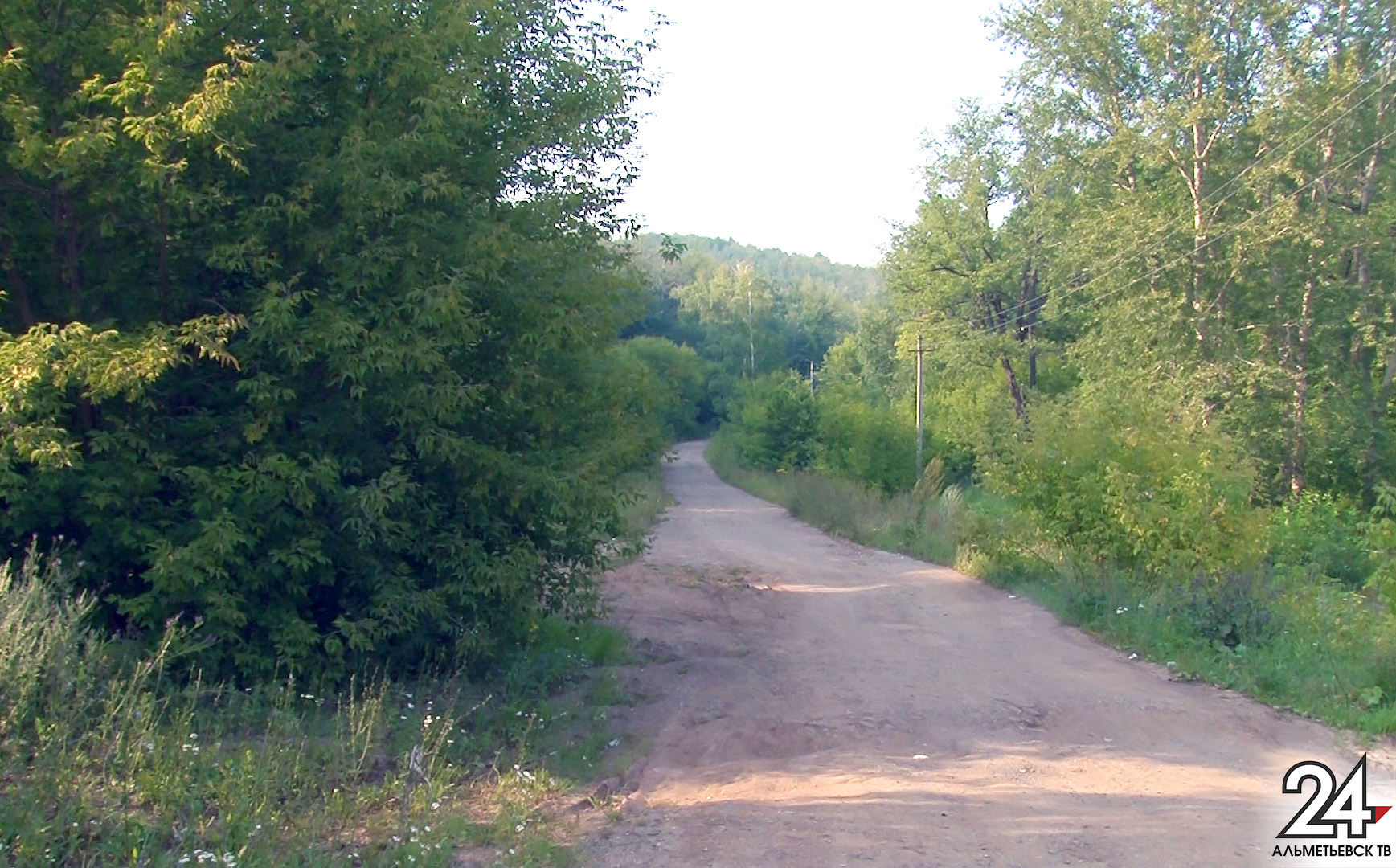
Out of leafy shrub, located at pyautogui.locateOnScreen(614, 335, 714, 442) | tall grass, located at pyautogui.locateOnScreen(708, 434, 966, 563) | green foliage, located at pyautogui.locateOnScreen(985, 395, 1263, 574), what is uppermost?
leafy shrub, located at pyautogui.locateOnScreen(614, 335, 714, 442)

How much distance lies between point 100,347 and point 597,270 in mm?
4476

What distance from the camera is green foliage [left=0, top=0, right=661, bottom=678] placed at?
7.53 meters

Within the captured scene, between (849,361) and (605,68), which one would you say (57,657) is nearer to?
(605,68)

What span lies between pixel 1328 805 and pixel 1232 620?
17.7ft

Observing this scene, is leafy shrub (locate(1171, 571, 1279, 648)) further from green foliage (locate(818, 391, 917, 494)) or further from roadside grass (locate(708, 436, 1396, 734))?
green foliage (locate(818, 391, 917, 494))

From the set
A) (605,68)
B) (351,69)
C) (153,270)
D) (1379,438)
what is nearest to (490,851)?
(153,270)

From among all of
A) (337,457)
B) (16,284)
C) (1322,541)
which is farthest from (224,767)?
(1322,541)

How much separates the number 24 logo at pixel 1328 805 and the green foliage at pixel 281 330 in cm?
542

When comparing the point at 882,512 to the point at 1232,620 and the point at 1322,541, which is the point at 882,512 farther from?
the point at 1232,620

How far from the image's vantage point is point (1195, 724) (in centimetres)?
916

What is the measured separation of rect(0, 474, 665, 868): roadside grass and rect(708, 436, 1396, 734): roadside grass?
20.4 ft

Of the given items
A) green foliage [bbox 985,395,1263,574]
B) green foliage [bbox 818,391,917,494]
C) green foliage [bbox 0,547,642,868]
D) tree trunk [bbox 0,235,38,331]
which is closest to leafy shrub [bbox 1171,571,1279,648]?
green foliage [bbox 985,395,1263,574]

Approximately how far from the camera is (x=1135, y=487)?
48.0 feet

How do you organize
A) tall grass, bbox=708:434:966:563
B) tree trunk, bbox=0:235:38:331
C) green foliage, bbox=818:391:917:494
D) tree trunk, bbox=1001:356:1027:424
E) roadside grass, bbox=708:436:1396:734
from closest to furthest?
1. tree trunk, bbox=0:235:38:331
2. roadside grass, bbox=708:436:1396:734
3. tall grass, bbox=708:434:966:563
4. green foliage, bbox=818:391:917:494
5. tree trunk, bbox=1001:356:1027:424
